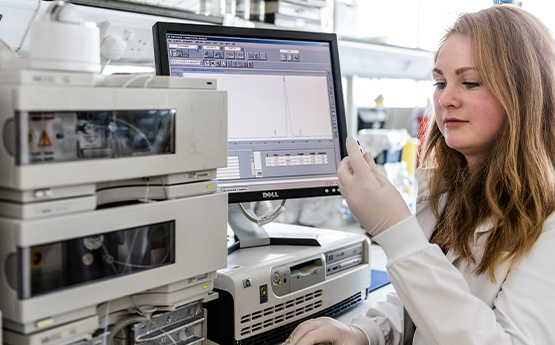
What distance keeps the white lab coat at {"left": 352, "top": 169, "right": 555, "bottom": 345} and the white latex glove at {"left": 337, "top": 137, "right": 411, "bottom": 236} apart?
2cm

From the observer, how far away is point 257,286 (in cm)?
95

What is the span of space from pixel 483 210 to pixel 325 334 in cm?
38

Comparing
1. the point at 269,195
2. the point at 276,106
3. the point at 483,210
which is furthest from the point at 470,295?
the point at 276,106

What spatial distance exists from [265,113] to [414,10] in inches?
75.6

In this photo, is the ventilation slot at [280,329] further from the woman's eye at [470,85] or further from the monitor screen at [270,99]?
the woman's eye at [470,85]

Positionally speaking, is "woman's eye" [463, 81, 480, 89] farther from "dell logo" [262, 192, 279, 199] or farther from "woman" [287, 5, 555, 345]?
"dell logo" [262, 192, 279, 199]

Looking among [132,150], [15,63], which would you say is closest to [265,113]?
A: [132,150]

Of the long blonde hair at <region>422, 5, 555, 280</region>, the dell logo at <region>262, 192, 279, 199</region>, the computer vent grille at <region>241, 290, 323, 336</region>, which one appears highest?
the long blonde hair at <region>422, 5, 555, 280</region>

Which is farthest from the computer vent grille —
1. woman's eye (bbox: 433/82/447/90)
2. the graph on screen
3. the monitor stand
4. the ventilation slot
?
woman's eye (bbox: 433/82/447/90)

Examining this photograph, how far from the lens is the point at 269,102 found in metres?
1.15

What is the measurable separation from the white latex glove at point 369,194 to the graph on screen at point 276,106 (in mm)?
263

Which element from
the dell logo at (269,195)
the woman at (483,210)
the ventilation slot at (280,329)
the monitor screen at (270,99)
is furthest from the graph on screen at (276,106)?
the ventilation slot at (280,329)

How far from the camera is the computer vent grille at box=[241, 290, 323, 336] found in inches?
37.2

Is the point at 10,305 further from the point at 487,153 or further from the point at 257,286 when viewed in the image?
the point at 487,153
